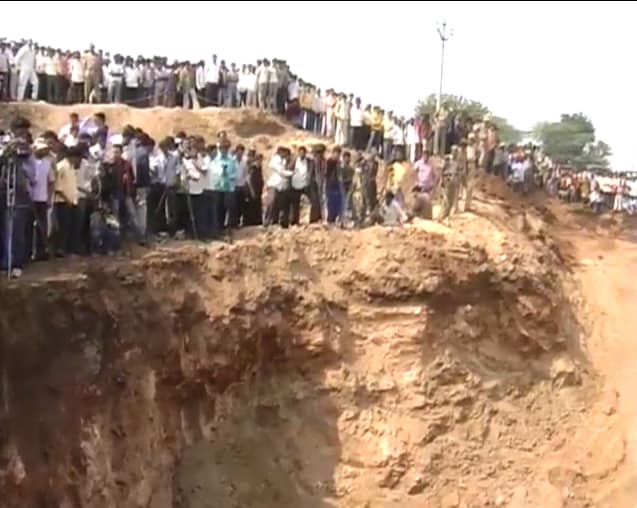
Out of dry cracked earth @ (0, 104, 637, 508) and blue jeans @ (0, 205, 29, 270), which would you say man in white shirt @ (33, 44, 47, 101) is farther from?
blue jeans @ (0, 205, 29, 270)

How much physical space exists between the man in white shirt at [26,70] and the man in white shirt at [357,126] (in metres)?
5.89

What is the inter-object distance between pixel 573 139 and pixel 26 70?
35.9 m

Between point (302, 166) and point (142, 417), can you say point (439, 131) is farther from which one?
point (142, 417)

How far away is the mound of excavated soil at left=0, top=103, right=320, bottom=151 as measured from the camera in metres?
19.6

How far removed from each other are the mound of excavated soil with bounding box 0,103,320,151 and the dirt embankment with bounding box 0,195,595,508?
4.27 metres

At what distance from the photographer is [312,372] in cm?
1692

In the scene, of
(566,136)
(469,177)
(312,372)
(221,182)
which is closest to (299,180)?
(221,182)

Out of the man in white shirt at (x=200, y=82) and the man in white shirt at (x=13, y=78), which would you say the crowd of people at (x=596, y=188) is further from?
the man in white shirt at (x=13, y=78)

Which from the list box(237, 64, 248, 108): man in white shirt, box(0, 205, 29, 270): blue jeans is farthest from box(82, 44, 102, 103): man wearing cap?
box(0, 205, 29, 270): blue jeans

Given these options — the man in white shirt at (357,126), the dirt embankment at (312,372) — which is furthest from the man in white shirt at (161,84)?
the dirt embankment at (312,372)

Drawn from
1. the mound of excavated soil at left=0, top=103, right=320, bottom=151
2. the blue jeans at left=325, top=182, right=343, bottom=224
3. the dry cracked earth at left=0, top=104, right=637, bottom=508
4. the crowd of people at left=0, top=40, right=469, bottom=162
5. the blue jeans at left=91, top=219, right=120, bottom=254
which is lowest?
the dry cracked earth at left=0, top=104, right=637, bottom=508

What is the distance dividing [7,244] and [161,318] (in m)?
2.52

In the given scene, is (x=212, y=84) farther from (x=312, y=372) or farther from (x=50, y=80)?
(x=312, y=372)

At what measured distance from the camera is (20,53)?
64.2ft
